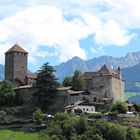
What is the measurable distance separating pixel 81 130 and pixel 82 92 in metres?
17.8

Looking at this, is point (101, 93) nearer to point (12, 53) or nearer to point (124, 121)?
point (124, 121)

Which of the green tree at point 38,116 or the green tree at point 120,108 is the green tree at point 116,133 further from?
the green tree at point 120,108

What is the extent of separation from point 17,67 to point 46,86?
472 inches

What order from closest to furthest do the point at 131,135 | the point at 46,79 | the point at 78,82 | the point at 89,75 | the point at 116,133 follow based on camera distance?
the point at 131,135
the point at 116,133
the point at 46,79
the point at 78,82
the point at 89,75

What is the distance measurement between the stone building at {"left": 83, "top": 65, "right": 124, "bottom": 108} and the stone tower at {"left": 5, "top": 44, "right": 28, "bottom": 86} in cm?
1354

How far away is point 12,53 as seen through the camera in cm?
11369

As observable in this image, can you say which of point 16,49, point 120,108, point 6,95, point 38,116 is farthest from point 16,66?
point 120,108

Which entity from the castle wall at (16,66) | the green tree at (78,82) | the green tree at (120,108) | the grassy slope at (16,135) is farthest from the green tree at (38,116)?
the castle wall at (16,66)

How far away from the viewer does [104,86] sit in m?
106

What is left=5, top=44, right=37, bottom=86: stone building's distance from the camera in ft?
371

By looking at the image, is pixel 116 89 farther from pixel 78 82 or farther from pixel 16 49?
pixel 16 49

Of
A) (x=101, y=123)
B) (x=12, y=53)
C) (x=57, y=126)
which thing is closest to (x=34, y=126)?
(x=57, y=126)

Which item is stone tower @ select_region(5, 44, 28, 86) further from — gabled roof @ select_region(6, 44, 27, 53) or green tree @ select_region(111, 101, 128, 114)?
green tree @ select_region(111, 101, 128, 114)

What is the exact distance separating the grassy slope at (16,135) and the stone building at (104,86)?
1808 cm
